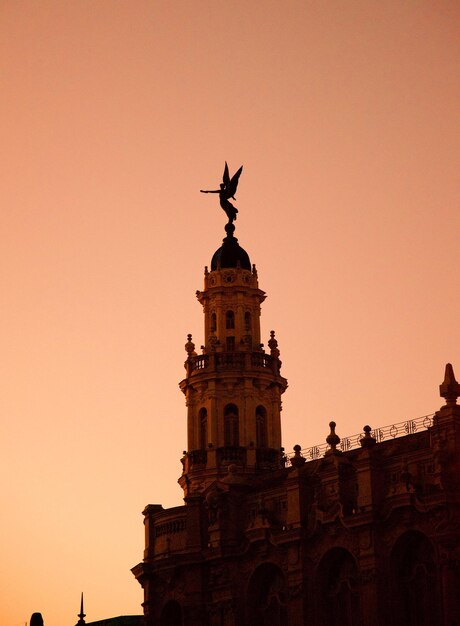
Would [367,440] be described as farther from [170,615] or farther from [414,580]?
[170,615]

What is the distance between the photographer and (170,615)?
3605 inches

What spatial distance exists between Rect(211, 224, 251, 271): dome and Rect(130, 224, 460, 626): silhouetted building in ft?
0.31

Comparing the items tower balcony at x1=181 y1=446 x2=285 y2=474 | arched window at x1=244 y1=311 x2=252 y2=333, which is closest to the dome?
arched window at x1=244 y1=311 x2=252 y2=333

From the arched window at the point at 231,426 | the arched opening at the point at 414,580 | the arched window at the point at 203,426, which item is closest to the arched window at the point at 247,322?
the arched window at the point at 231,426

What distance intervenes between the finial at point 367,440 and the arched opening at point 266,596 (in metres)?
8.93

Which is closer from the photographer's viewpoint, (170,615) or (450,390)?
(450,390)

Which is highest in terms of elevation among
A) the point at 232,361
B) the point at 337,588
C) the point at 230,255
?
the point at 230,255

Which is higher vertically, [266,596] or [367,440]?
[367,440]

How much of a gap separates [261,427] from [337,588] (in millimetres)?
Answer: 17409

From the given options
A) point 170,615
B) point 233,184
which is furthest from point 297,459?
point 233,184

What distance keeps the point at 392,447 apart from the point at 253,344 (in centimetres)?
1963

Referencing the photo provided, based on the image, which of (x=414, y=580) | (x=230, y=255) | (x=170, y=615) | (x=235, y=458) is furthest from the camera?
(x=230, y=255)

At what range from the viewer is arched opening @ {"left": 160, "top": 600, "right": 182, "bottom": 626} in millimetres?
91125

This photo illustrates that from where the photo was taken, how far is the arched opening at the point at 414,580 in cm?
7862
